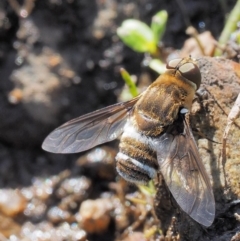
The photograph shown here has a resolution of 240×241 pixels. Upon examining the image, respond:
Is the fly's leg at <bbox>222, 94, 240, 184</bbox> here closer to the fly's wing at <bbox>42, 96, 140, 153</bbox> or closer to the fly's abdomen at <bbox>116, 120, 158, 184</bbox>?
the fly's abdomen at <bbox>116, 120, 158, 184</bbox>

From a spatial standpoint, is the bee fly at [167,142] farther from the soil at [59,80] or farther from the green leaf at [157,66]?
the soil at [59,80]

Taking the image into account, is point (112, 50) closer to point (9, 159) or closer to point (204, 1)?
point (204, 1)

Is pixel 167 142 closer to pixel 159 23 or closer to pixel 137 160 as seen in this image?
pixel 137 160

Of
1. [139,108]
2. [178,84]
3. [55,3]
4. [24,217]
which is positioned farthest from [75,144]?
[55,3]

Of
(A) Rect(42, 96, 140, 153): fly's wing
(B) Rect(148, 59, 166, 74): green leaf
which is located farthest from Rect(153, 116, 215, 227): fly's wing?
(B) Rect(148, 59, 166, 74): green leaf

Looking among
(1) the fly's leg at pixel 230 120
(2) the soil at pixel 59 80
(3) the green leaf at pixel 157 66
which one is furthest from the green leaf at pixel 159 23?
(1) the fly's leg at pixel 230 120

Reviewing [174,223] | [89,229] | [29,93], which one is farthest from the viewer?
[29,93]
